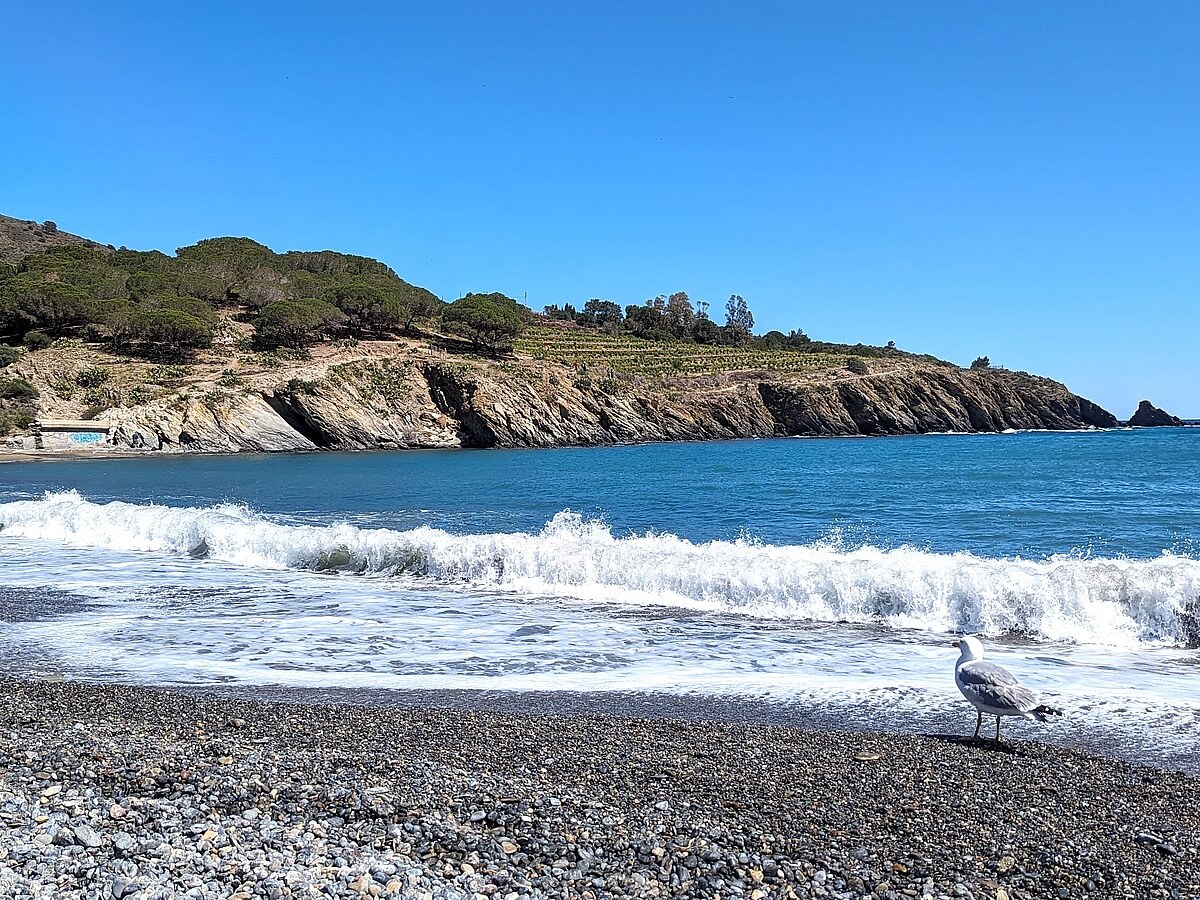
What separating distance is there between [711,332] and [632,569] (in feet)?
419

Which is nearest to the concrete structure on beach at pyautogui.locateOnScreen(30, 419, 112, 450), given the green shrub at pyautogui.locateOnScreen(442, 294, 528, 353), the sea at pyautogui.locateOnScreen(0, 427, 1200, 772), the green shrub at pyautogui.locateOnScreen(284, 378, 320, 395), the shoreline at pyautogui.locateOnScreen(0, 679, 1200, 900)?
the green shrub at pyautogui.locateOnScreen(284, 378, 320, 395)

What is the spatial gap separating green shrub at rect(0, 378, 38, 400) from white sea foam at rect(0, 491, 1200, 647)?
55.3m

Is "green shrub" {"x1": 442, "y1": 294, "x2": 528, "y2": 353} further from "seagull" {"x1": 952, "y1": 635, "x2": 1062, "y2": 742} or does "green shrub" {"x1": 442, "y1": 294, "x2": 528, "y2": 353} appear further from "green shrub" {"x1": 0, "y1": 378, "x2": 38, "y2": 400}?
"seagull" {"x1": 952, "y1": 635, "x2": 1062, "y2": 742}

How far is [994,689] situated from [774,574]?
291 inches

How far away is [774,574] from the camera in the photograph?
14.4 m

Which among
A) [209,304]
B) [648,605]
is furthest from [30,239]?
[648,605]

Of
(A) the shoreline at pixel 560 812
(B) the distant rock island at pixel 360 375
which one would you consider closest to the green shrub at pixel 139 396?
(B) the distant rock island at pixel 360 375

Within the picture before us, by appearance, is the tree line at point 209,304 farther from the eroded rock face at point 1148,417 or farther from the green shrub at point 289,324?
the eroded rock face at point 1148,417

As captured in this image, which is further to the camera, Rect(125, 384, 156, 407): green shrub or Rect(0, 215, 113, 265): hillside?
Rect(0, 215, 113, 265): hillside

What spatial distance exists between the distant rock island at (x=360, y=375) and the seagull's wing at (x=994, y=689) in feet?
220

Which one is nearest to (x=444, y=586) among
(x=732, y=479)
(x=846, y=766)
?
(x=846, y=766)

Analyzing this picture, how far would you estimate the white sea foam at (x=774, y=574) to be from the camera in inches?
489

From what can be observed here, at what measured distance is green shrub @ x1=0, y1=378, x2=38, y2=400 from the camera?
6656cm

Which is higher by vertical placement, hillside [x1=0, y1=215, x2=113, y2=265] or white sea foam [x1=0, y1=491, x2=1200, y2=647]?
hillside [x1=0, y1=215, x2=113, y2=265]
